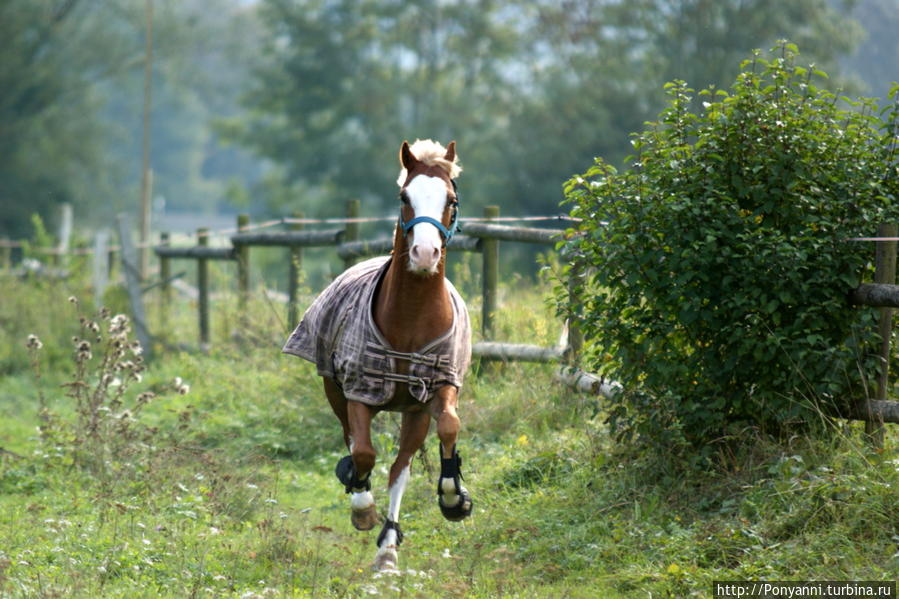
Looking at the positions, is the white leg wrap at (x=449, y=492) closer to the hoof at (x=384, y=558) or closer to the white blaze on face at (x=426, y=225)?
the hoof at (x=384, y=558)

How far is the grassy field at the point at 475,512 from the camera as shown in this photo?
16.3 feet

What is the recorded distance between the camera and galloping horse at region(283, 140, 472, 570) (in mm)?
5441

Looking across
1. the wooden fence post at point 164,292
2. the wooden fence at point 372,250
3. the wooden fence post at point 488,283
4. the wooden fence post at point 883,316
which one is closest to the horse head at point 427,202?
the wooden fence at point 372,250

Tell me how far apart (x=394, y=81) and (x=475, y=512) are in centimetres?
3309

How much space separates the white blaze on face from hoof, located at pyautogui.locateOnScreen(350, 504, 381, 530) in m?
1.45

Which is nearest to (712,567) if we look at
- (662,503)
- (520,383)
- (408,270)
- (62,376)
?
(662,503)

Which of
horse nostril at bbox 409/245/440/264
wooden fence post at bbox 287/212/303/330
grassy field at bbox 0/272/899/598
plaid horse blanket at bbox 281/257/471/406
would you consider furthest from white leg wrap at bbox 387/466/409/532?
wooden fence post at bbox 287/212/303/330

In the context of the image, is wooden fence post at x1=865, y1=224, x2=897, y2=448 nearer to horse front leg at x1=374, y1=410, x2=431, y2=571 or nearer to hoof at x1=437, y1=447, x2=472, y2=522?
hoof at x1=437, y1=447, x2=472, y2=522

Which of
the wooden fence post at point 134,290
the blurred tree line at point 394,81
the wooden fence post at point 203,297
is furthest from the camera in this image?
the blurred tree line at point 394,81

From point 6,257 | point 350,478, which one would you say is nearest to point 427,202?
point 350,478

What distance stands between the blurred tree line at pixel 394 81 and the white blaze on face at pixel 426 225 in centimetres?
2505

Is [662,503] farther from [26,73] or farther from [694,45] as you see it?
[26,73]

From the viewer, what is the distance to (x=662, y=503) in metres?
5.93

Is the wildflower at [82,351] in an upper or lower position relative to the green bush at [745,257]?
lower
